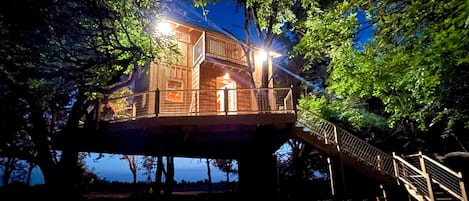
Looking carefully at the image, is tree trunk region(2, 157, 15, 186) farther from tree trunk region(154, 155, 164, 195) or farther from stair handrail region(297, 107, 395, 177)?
stair handrail region(297, 107, 395, 177)

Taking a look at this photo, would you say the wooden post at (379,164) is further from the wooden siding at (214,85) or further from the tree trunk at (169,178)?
the tree trunk at (169,178)

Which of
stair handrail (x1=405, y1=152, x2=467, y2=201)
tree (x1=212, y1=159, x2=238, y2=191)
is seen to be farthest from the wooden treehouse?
stair handrail (x1=405, y1=152, x2=467, y2=201)

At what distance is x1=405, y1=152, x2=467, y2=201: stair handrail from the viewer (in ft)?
28.2

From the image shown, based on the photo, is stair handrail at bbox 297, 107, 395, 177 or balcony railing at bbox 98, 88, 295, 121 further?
balcony railing at bbox 98, 88, 295, 121

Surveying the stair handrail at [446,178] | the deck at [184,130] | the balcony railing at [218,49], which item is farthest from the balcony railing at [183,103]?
the stair handrail at [446,178]

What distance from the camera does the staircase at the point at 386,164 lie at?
9.16 metres

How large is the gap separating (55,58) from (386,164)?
11677 millimetres

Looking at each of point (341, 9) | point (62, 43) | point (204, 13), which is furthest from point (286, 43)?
point (62, 43)

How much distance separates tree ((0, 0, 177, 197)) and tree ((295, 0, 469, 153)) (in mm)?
5289

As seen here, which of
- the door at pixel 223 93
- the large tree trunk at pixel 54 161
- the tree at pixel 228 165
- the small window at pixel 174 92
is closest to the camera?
the large tree trunk at pixel 54 161

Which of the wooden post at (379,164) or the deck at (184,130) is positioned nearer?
the deck at (184,130)

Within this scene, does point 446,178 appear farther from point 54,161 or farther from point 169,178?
point 54,161

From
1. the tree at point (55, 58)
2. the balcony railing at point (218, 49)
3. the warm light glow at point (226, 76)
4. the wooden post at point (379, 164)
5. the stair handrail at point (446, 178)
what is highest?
the balcony railing at point (218, 49)

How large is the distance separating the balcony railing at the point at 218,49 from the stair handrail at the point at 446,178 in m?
9.08
